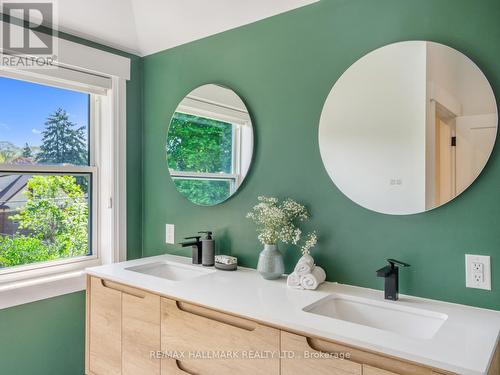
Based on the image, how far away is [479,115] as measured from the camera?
1.35 m

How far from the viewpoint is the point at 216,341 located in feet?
4.60

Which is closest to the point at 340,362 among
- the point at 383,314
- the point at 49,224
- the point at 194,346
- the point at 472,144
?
the point at 383,314

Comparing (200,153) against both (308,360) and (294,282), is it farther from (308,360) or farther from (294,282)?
(308,360)

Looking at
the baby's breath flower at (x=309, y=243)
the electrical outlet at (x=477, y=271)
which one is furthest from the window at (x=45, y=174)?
the electrical outlet at (x=477, y=271)

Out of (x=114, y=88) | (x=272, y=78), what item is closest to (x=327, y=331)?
(x=272, y=78)

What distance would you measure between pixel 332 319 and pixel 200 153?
4.12 ft

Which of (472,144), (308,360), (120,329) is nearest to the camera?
(308,360)

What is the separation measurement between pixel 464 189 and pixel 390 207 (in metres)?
0.27

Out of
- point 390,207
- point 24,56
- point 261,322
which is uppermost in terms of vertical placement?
point 24,56

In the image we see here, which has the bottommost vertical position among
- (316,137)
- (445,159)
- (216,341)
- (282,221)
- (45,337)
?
(45,337)

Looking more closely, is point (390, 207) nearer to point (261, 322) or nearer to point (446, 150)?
point (446, 150)

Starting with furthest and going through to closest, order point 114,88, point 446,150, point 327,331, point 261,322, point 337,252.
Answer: point 114,88 → point 337,252 → point 446,150 → point 261,322 → point 327,331

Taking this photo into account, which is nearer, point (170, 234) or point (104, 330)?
point (104, 330)

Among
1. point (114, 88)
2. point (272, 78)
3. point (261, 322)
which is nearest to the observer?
point (261, 322)
